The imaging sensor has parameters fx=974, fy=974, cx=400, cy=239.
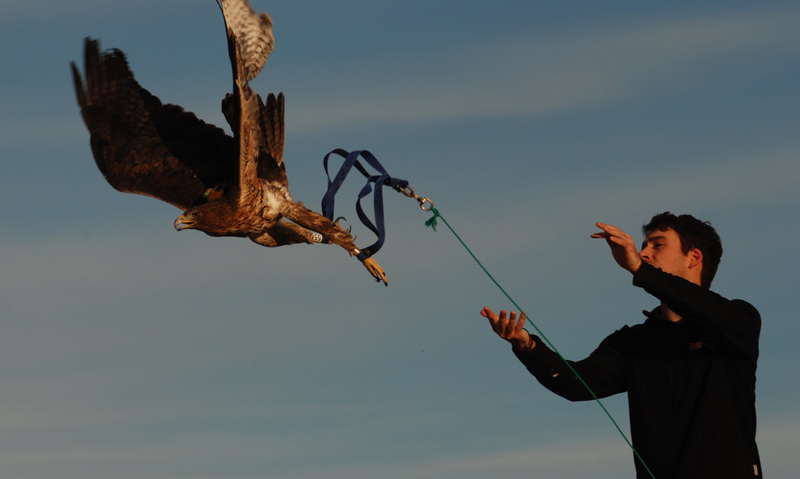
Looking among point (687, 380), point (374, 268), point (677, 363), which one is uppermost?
point (374, 268)

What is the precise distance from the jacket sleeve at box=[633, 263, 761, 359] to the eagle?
310 centimetres

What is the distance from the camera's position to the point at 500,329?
15.4 ft

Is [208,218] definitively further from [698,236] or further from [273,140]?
[698,236]

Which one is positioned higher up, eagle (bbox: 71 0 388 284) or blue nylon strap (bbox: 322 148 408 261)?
eagle (bbox: 71 0 388 284)

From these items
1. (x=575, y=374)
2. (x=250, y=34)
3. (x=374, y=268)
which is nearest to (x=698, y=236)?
(x=575, y=374)

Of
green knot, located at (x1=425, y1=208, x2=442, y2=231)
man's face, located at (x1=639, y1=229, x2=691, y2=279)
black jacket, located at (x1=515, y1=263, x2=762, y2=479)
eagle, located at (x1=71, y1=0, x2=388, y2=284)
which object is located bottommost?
black jacket, located at (x1=515, y1=263, x2=762, y2=479)

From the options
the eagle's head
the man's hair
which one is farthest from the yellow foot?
the man's hair

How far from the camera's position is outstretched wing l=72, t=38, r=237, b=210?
7.42m

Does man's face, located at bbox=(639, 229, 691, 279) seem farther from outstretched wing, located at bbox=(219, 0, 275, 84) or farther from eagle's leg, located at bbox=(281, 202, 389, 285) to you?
outstretched wing, located at bbox=(219, 0, 275, 84)

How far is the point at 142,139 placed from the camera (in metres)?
7.58

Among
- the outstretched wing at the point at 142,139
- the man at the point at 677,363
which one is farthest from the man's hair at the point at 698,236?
the outstretched wing at the point at 142,139

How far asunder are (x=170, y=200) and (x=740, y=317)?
14.9ft

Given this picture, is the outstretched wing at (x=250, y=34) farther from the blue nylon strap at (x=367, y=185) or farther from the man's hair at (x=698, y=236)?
the man's hair at (x=698, y=236)

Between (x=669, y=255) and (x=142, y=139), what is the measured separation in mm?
4423
